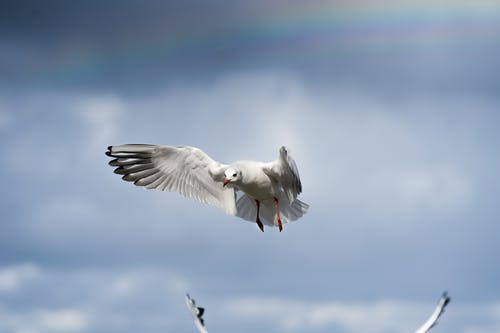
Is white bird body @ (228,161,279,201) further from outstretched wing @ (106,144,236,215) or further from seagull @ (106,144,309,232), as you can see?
outstretched wing @ (106,144,236,215)

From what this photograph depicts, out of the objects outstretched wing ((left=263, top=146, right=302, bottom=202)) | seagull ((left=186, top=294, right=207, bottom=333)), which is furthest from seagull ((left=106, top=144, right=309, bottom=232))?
seagull ((left=186, top=294, right=207, bottom=333))

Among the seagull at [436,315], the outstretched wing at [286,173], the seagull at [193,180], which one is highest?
the seagull at [193,180]

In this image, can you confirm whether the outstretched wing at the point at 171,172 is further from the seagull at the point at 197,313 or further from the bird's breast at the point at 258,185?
the seagull at the point at 197,313

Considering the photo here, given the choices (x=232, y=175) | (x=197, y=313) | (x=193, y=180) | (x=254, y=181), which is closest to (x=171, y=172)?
(x=193, y=180)

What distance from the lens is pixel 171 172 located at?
1845 cm

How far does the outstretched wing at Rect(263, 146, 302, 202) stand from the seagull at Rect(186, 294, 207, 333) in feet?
14.5

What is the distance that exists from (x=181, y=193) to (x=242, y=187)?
1625 millimetres

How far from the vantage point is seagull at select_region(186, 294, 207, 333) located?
12375 mm

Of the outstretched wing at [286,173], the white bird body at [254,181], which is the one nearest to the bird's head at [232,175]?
the white bird body at [254,181]

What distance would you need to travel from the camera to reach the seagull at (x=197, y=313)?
40.6 feet

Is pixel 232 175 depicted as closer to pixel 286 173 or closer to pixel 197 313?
pixel 286 173

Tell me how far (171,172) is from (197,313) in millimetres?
→ 6213

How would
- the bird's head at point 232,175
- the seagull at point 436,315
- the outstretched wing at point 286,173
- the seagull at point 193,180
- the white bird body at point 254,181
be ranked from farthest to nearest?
the seagull at point 193,180 → the white bird body at point 254,181 → the bird's head at point 232,175 → the outstretched wing at point 286,173 → the seagull at point 436,315

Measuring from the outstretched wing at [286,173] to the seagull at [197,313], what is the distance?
442 centimetres
